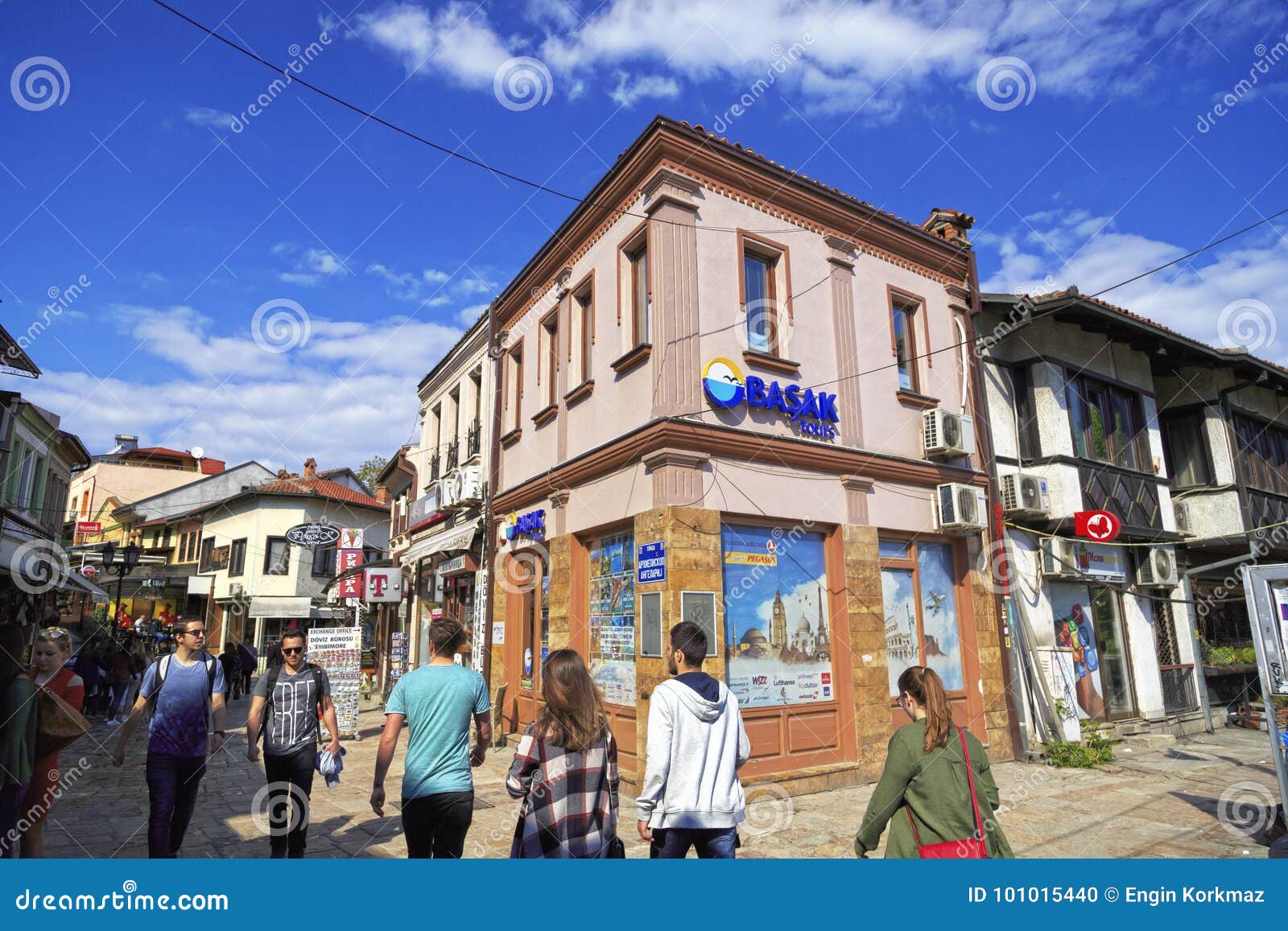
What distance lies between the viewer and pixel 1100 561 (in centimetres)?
1316

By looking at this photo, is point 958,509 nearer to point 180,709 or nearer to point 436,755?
point 436,755

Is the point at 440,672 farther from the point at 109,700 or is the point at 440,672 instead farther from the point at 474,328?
the point at 109,700

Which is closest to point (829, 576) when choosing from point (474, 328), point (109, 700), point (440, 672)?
point (440, 672)

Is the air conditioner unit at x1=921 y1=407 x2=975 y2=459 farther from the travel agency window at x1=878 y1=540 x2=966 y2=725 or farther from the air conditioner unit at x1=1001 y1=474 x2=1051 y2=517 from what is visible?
the travel agency window at x1=878 y1=540 x2=966 y2=725

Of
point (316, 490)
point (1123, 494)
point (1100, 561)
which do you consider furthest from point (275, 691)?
point (316, 490)

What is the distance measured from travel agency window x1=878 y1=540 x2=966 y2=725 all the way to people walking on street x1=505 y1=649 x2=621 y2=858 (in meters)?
7.61

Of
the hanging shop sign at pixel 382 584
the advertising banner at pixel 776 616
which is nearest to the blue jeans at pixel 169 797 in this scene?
the advertising banner at pixel 776 616

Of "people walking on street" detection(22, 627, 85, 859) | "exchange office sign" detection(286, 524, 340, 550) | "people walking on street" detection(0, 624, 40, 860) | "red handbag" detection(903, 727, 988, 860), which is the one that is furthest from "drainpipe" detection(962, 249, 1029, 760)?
"exchange office sign" detection(286, 524, 340, 550)

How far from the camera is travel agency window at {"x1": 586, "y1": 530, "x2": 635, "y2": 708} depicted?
9.72 m

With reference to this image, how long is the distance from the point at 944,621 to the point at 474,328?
11.3m

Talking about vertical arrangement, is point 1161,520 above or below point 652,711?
above

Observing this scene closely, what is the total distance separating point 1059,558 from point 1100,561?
55.6 inches

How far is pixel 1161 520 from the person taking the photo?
47.2 ft

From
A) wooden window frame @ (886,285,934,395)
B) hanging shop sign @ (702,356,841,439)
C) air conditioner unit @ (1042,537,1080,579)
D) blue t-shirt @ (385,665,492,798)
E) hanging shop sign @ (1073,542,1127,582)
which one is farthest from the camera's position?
hanging shop sign @ (1073,542,1127,582)
